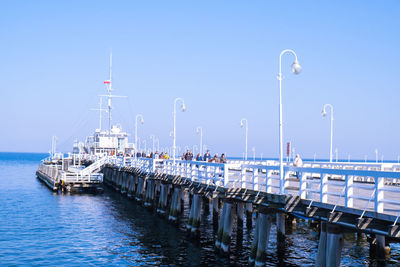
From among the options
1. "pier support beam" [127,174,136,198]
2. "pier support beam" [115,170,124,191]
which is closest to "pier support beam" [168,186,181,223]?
"pier support beam" [127,174,136,198]

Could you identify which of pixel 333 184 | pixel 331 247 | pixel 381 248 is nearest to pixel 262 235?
pixel 333 184

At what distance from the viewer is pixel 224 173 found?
66.8 ft

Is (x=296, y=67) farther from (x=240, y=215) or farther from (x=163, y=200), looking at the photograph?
(x=163, y=200)

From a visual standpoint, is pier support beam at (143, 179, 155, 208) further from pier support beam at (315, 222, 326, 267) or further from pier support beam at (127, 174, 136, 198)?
pier support beam at (315, 222, 326, 267)

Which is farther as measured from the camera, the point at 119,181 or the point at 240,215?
the point at 119,181

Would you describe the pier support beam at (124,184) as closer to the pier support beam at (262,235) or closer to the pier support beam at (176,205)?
the pier support beam at (176,205)

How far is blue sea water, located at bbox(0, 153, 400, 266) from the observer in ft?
64.4

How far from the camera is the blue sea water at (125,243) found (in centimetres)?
1964

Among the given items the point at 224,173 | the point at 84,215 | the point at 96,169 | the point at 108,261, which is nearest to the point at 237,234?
the point at 224,173

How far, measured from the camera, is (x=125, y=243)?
23391 mm

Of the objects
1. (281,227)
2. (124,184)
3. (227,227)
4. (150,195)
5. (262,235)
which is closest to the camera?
(262,235)

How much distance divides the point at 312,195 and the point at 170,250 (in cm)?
896

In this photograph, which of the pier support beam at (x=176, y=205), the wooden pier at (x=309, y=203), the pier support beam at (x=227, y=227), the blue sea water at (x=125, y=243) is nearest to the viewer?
the wooden pier at (x=309, y=203)

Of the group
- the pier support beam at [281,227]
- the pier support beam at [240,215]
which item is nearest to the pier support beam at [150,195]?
the pier support beam at [240,215]
